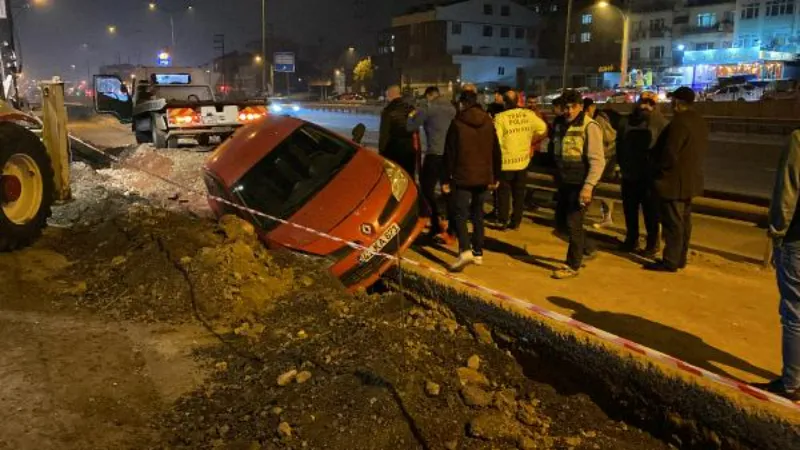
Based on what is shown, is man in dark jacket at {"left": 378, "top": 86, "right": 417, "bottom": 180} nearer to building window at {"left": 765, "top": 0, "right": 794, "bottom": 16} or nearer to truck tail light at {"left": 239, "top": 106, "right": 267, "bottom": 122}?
truck tail light at {"left": 239, "top": 106, "right": 267, "bottom": 122}

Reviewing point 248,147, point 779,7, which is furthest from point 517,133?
point 779,7

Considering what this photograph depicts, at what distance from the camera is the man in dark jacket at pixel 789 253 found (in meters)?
3.71

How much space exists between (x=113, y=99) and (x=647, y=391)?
17.4 meters

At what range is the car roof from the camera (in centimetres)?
696

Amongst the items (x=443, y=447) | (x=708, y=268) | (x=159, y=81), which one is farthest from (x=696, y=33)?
(x=443, y=447)

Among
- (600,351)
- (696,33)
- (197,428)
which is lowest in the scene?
(197,428)

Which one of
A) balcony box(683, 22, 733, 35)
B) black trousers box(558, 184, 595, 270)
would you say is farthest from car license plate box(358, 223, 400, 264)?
balcony box(683, 22, 733, 35)

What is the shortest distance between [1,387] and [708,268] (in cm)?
615

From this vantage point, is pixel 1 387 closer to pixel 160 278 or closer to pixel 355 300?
pixel 160 278

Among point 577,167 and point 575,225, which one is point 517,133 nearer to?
point 577,167

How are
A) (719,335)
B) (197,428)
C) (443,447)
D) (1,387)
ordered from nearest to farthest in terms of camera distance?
(443,447)
(197,428)
(1,387)
(719,335)

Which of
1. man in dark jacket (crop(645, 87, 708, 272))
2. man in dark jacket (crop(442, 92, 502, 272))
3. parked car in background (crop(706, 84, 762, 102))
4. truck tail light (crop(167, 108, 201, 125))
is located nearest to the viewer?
man in dark jacket (crop(645, 87, 708, 272))

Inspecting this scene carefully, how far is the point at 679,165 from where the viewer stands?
618 centimetres

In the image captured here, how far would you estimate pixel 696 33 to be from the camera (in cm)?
6481
